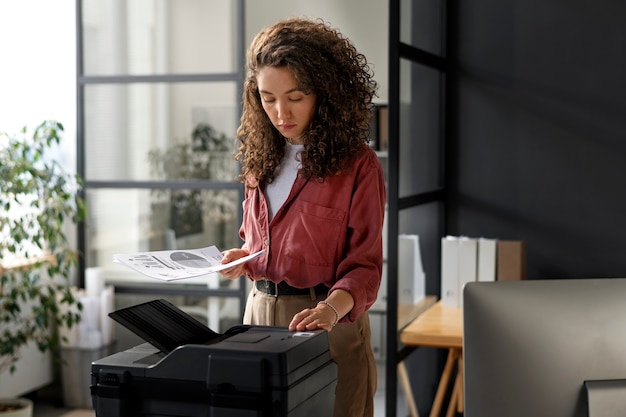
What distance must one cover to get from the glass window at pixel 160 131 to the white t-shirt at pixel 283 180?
110 inches

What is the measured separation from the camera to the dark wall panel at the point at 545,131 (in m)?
3.79

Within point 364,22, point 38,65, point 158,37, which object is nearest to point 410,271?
point 364,22

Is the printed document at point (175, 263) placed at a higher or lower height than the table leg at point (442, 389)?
higher

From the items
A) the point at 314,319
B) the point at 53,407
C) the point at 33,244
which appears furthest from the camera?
the point at 53,407

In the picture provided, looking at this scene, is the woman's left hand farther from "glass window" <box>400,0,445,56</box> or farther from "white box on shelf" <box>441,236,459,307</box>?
"white box on shelf" <box>441,236,459,307</box>

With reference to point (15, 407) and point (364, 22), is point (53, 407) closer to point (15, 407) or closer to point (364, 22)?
point (15, 407)

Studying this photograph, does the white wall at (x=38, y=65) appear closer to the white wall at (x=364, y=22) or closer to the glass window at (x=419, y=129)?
the white wall at (x=364, y=22)

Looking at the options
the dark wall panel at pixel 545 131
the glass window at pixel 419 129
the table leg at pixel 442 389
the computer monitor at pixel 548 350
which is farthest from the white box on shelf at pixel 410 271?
the computer monitor at pixel 548 350

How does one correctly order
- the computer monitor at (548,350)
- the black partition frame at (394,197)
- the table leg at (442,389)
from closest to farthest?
the computer monitor at (548,350), the black partition frame at (394,197), the table leg at (442,389)

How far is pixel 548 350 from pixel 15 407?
359 centimetres

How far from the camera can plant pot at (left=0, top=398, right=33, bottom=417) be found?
4215 mm

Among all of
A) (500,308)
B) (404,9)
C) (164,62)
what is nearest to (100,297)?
(164,62)

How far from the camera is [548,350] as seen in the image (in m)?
1.28

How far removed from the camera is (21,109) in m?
4.91
